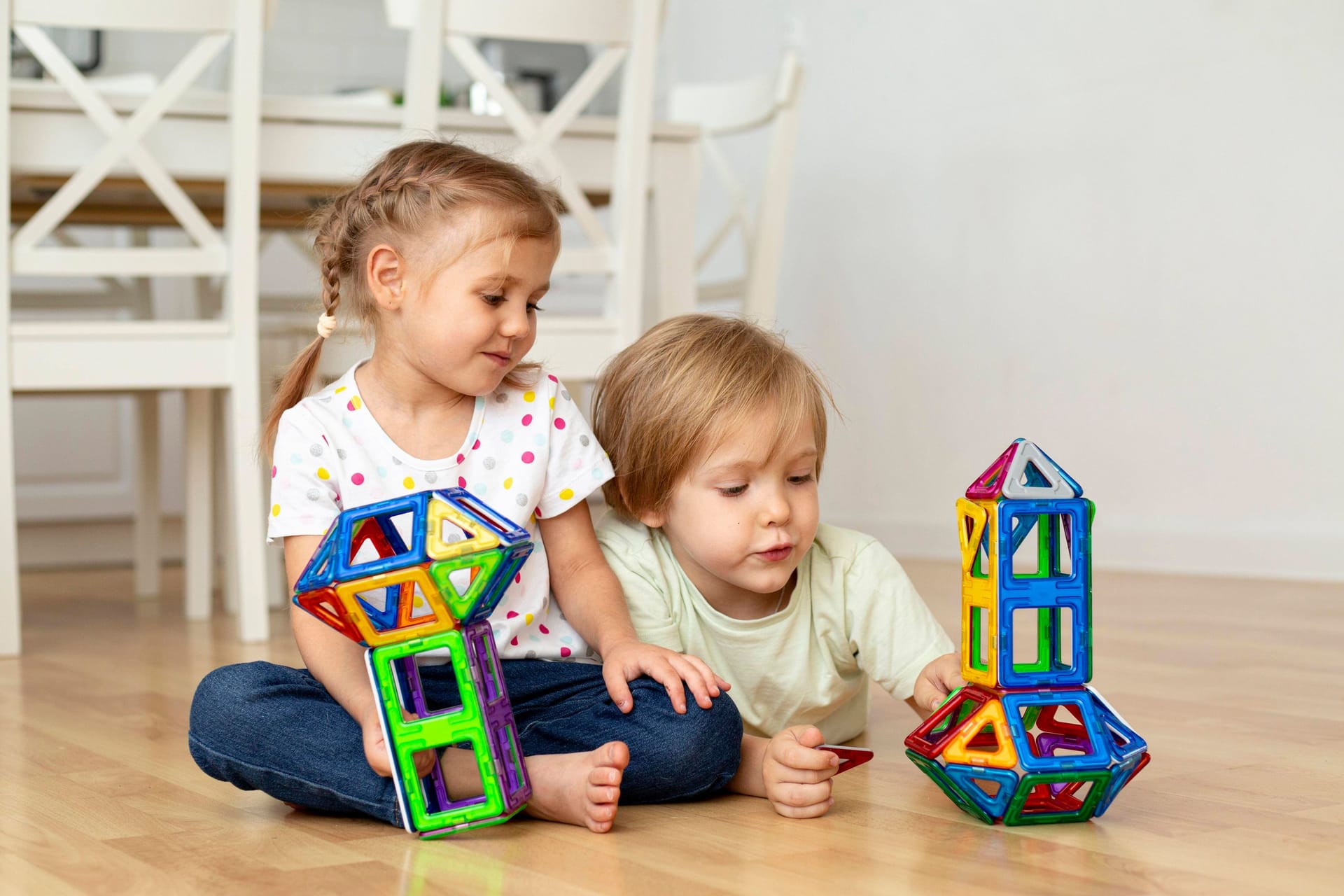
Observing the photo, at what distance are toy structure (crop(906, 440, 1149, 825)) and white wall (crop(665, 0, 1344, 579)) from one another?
1.74 meters

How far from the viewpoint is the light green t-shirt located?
116 centimetres

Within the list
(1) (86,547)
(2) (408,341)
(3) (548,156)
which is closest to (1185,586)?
(3) (548,156)

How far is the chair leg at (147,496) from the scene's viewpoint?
2486mm

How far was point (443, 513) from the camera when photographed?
0.87 metres

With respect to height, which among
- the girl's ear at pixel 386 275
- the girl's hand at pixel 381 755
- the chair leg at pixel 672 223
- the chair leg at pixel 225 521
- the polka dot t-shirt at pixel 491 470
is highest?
the chair leg at pixel 672 223

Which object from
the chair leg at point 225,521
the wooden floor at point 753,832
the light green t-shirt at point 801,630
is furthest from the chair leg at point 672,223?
the light green t-shirt at point 801,630

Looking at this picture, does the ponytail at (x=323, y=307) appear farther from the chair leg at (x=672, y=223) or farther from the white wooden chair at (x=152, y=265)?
the chair leg at (x=672, y=223)

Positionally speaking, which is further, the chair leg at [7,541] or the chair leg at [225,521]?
the chair leg at [225,521]

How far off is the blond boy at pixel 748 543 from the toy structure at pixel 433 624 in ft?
0.77

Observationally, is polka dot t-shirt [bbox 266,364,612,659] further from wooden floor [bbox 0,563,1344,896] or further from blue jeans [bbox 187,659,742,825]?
wooden floor [bbox 0,563,1344,896]

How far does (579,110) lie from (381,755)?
1221mm

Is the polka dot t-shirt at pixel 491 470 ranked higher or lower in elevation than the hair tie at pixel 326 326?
lower

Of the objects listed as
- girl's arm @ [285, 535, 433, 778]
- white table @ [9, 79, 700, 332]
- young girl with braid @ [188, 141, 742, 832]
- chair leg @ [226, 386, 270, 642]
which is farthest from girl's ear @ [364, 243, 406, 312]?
chair leg @ [226, 386, 270, 642]

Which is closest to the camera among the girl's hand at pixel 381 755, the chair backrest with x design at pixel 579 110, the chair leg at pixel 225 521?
the girl's hand at pixel 381 755
